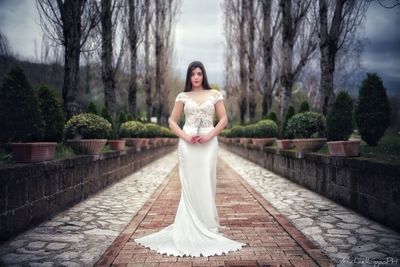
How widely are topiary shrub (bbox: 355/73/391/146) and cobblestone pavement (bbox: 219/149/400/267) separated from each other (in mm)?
2152

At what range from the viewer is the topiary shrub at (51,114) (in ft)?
21.2

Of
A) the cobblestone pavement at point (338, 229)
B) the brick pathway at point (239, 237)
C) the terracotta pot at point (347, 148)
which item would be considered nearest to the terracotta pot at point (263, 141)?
the cobblestone pavement at point (338, 229)

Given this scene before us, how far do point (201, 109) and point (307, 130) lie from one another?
16.9ft

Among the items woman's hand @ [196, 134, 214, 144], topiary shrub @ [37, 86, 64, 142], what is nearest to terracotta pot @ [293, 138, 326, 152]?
woman's hand @ [196, 134, 214, 144]

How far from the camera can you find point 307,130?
8.63 meters

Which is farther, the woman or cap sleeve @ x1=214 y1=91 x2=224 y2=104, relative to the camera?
cap sleeve @ x1=214 y1=91 x2=224 y2=104

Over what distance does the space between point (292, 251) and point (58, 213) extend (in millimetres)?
3685

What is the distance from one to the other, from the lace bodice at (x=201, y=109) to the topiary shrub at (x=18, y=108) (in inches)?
103

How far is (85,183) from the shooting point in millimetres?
6875

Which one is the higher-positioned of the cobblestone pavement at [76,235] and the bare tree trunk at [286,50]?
the bare tree trunk at [286,50]

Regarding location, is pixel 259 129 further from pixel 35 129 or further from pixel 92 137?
pixel 35 129

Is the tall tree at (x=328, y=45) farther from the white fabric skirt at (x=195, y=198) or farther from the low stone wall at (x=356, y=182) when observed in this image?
the white fabric skirt at (x=195, y=198)

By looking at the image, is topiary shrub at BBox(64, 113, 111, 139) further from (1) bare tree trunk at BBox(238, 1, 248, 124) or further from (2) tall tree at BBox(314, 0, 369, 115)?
(1) bare tree trunk at BBox(238, 1, 248, 124)

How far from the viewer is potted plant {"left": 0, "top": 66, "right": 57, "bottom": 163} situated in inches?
201
